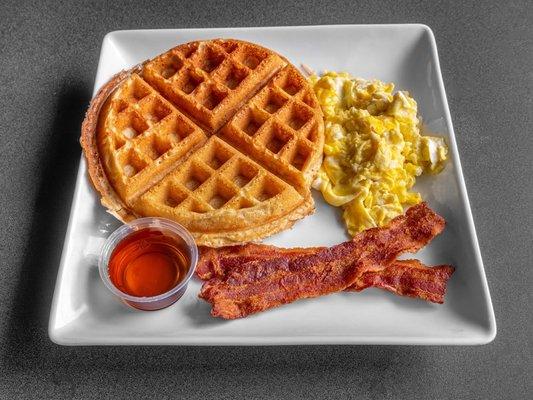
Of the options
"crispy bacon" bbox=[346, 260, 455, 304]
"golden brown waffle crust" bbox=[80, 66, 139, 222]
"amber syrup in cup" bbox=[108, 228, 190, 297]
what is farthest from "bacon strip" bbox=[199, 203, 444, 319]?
"golden brown waffle crust" bbox=[80, 66, 139, 222]

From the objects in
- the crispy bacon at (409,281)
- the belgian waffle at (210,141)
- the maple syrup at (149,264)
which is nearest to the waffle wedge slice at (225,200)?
the belgian waffle at (210,141)

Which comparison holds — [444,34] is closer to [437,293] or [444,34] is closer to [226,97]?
[226,97]

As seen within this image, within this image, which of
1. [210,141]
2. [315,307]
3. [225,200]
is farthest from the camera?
[210,141]

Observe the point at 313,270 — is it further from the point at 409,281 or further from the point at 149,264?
the point at 149,264

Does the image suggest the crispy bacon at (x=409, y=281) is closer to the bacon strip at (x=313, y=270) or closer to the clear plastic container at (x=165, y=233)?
the bacon strip at (x=313, y=270)

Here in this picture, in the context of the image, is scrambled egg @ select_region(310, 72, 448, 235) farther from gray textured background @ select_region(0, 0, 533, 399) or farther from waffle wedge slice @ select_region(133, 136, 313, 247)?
gray textured background @ select_region(0, 0, 533, 399)

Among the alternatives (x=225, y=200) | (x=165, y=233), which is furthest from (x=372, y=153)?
(x=165, y=233)

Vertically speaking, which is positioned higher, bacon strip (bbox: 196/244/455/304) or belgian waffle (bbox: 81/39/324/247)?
belgian waffle (bbox: 81/39/324/247)
